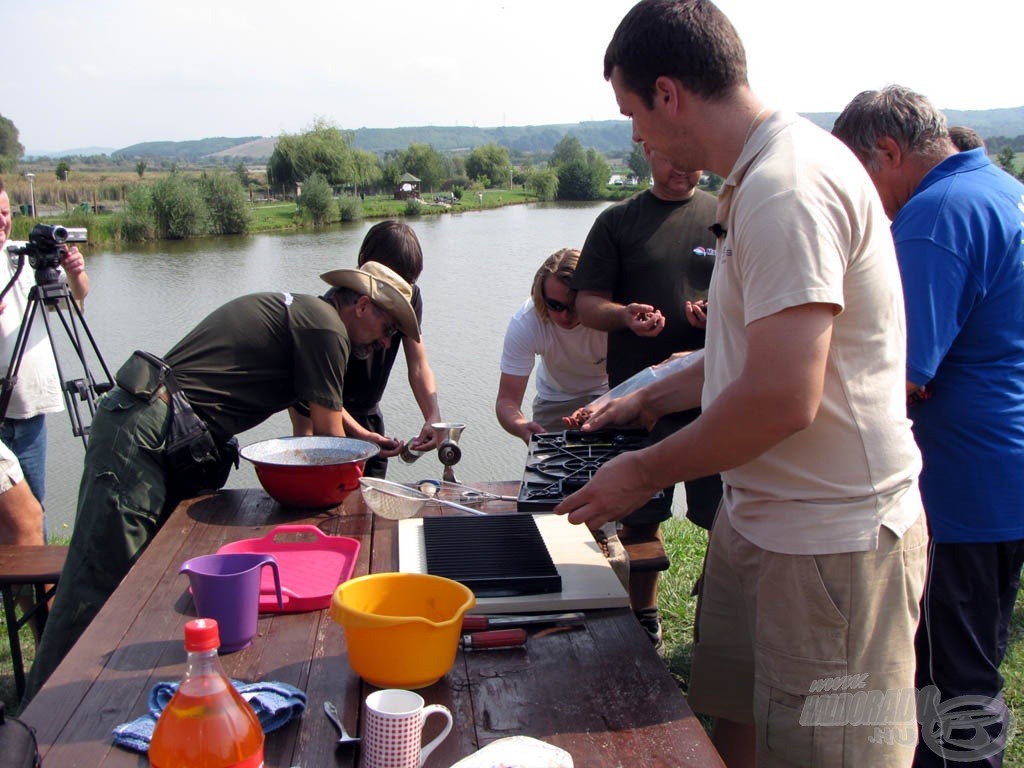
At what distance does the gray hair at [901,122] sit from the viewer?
2600 millimetres

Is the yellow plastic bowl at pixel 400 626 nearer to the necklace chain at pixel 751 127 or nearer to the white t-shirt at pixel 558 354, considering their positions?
the necklace chain at pixel 751 127

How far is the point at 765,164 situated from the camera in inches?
61.7

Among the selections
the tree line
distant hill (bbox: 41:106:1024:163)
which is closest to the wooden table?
the tree line

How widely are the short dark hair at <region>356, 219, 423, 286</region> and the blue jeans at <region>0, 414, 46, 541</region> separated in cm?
170

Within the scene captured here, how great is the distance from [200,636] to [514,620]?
87 cm

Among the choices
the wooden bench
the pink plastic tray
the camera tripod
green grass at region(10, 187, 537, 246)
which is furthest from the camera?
green grass at region(10, 187, 537, 246)

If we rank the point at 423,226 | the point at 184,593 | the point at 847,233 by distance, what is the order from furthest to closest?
the point at 423,226 → the point at 184,593 → the point at 847,233

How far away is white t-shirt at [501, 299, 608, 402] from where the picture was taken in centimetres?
403

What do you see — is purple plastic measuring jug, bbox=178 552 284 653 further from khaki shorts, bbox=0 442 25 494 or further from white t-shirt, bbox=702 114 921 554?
khaki shorts, bbox=0 442 25 494

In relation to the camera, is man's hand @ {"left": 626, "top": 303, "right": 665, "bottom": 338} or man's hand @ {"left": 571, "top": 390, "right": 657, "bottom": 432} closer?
man's hand @ {"left": 571, "top": 390, "right": 657, "bottom": 432}

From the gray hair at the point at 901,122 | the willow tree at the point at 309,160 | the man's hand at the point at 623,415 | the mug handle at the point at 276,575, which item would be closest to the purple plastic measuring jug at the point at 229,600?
the mug handle at the point at 276,575

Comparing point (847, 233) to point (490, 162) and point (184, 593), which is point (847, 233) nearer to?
point (184, 593)

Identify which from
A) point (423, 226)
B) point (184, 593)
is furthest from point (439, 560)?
point (423, 226)

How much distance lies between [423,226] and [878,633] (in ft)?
42.0
